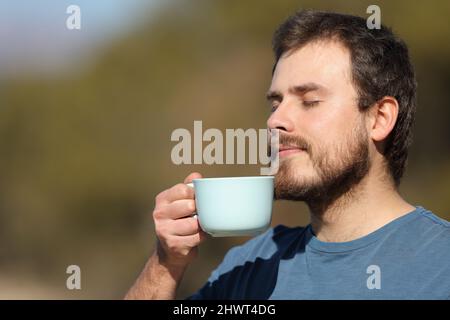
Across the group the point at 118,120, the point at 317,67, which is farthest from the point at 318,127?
the point at 118,120

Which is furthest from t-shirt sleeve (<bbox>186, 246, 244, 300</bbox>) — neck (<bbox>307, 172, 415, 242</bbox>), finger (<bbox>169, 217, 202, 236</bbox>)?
finger (<bbox>169, 217, 202, 236</bbox>)

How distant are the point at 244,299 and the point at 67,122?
5.89 metres

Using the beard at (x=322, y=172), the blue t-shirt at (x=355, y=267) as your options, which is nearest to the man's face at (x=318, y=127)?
the beard at (x=322, y=172)

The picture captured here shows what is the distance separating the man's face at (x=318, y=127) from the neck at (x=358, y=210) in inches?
1.3

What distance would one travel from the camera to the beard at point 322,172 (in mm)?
2025

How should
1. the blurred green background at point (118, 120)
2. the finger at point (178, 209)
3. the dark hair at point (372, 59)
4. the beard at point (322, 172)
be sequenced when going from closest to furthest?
the finger at point (178, 209)
the beard at point (322, 172)
the dark hair at point (372, 59)
the blurred green background at point (118, 120)

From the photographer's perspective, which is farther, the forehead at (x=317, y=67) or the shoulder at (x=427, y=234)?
the forehead at (x=317, y=67)

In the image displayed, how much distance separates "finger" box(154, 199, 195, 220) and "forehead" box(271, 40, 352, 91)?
1.91ft

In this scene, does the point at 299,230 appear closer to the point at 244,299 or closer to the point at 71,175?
the point at 244,299

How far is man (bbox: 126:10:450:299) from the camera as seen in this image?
6.07ft

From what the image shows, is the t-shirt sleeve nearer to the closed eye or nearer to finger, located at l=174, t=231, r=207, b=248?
finger, located at l=174, t=231, r=207, b=248

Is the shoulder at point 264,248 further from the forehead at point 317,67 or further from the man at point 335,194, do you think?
the forehead at point 317,67

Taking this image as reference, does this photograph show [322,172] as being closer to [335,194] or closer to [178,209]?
[335,194]
